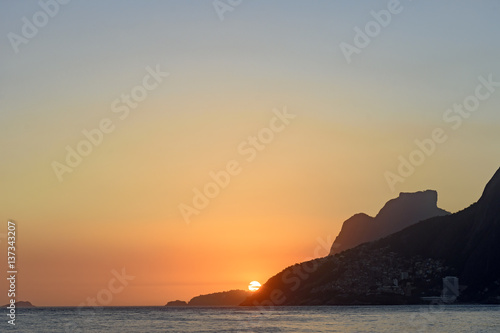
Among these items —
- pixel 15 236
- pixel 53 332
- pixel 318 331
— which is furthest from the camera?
pixel 53 332

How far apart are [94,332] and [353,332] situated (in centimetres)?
5224

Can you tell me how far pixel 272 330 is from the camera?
397ft

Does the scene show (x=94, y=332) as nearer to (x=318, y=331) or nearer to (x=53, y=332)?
(x=53, y=332)

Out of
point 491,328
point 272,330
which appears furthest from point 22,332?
point 491,328

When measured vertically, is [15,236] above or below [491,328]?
above

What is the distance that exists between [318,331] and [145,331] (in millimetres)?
36656

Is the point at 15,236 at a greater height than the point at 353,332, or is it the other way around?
the point at 15,236

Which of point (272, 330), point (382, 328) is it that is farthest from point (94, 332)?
point (382, 328)

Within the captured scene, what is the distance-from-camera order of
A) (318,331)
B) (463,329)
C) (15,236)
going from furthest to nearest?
(318,331)
(463,329)
(15,236)

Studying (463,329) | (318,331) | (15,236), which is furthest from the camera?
(318,331)

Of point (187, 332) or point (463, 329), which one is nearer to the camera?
point (463, 329)

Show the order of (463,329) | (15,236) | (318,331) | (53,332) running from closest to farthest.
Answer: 1. (15,236)
2. (463,329)
3. (318,331)
4. (53,332)

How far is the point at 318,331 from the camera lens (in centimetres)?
11450

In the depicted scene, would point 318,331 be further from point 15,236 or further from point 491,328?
point 15,236
